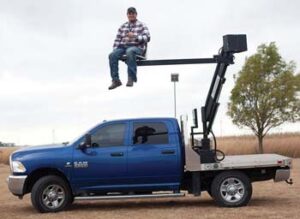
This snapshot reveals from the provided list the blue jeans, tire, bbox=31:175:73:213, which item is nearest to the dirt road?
tire, bbox=31:175:73:213

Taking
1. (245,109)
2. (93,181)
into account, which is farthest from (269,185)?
(245,109)

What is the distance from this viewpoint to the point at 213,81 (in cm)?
1438

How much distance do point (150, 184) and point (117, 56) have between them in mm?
2767

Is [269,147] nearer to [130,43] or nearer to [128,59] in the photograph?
[130,43]

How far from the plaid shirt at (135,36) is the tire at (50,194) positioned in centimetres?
306

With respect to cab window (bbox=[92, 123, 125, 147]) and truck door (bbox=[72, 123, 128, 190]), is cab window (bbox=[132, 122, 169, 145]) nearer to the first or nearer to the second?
cab window (bbox=[92, 123, 125, 147])

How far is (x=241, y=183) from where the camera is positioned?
45.2 feet

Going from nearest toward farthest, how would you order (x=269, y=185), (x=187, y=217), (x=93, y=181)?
(x=187, y=217) < (x=93, y=181) < (x=269, y=185)

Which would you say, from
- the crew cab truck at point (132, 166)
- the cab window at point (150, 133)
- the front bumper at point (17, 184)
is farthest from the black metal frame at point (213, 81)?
the front bumper at point (17, 184)

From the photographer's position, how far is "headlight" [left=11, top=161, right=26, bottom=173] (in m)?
13.8

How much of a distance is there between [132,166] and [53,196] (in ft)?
5.60

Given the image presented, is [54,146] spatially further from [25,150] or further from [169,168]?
[169,168]

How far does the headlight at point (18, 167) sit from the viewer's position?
45.3ft

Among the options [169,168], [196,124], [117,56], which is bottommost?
[169,168]
